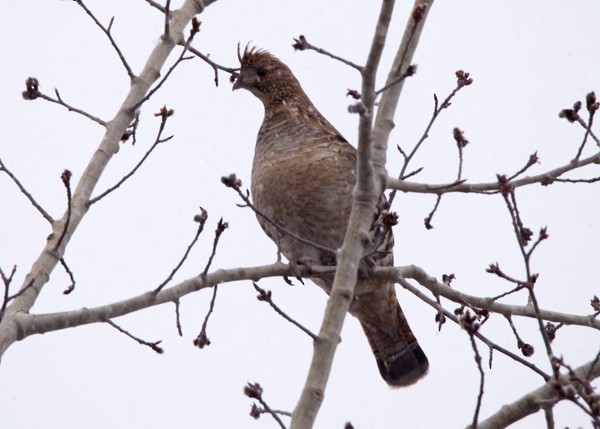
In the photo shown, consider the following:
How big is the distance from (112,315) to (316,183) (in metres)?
2.28

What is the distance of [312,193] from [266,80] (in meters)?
1.33

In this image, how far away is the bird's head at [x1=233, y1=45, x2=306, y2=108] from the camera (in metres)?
6.84

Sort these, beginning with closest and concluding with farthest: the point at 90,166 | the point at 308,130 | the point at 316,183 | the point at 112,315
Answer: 1. the point at 112,315
2. the point at 90,166
3. the point at 316,183
4. the point at 308,130

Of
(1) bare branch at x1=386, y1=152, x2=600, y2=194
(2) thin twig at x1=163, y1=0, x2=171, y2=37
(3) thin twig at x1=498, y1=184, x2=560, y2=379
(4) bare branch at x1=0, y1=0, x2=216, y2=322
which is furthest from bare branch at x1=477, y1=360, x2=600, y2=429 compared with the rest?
(2) thin twig at x1=163, y1=0, x2=171, y2=37

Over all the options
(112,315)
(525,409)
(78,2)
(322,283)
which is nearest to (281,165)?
(322,283)

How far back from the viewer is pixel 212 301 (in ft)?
14.3

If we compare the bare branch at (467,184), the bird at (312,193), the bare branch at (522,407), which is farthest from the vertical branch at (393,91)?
the bare branch at (522,407)

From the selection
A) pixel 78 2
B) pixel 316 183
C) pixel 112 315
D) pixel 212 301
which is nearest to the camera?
pixel 112 315

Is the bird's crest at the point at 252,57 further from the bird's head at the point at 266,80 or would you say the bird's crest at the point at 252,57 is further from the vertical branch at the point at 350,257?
the vertical branch at the point at 350,257

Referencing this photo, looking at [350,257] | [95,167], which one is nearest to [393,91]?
[350,257]

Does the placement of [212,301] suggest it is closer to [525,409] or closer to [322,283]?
[525,409]

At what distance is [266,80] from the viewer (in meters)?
6.89

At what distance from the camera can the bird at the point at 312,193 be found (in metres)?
5.95

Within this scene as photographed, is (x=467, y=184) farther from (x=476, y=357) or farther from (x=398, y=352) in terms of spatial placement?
(x=398, y=352)
